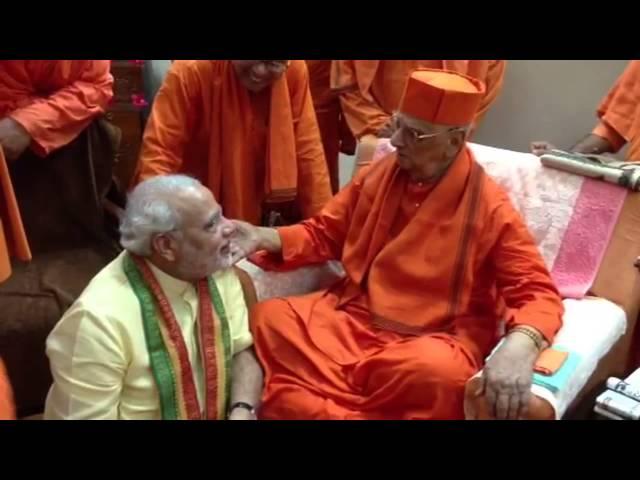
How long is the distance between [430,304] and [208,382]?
647mm

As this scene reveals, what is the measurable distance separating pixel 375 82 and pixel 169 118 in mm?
Answer: 839

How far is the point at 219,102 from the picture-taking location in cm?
A: 267

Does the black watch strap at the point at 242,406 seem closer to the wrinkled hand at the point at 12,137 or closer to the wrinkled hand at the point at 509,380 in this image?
the wrinkled hand at the point at 509,380

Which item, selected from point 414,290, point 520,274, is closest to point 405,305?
point 414,290

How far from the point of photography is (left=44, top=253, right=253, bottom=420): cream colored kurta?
5.96 feet

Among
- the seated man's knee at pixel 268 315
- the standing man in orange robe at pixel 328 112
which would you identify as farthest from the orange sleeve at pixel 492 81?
the seated man's knee at pixel 268 315

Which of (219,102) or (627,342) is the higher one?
(219,102)

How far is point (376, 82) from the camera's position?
311 centimetres

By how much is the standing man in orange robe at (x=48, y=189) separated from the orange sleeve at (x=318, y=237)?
2.22ft

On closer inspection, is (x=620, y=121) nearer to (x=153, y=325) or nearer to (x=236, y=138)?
(x=236, y=138)

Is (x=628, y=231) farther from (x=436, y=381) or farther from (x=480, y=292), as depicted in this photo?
(x=436, y=381)

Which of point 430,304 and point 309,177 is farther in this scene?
point 309,177

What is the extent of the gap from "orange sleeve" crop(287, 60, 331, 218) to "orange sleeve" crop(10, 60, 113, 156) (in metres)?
0.65
